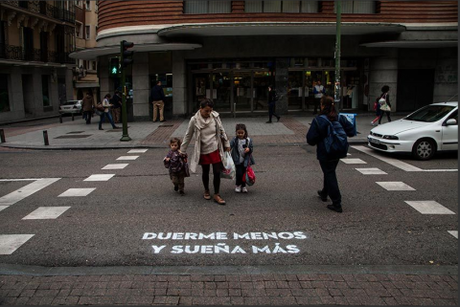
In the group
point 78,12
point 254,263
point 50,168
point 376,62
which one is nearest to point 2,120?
point 78,12

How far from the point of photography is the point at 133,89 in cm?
2133

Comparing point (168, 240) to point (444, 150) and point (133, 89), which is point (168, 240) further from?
point (133, 89)

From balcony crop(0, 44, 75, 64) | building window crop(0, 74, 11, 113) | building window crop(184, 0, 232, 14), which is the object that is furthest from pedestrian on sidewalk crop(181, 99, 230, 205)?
building window crop(0, 74, 11, 113)

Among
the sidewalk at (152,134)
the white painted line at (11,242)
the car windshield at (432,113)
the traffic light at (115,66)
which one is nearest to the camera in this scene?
the white painted line at (11,242)

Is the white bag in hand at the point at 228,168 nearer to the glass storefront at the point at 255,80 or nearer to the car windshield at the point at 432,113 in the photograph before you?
the car windshield at the point at 432,113

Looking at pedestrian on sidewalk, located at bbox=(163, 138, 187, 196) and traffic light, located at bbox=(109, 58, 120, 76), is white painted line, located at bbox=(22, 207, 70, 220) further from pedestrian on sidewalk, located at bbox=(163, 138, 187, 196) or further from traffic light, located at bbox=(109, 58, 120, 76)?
traffic light, located at bbox=(109, 58, 120, 76)

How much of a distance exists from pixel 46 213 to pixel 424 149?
29.5 feet

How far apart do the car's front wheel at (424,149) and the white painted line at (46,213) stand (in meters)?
8.49

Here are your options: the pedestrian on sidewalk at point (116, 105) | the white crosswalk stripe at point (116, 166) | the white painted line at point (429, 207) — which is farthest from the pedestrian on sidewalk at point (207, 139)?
the pedestrian on sidewalk at point (116, 105)

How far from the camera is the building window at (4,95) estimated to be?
30719 mm

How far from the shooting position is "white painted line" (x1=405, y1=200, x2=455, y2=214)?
21.9ft

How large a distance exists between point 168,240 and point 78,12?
43.5 meters

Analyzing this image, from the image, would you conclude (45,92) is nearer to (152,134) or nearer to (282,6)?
(152,134)

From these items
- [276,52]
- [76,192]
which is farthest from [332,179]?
[276,52]
